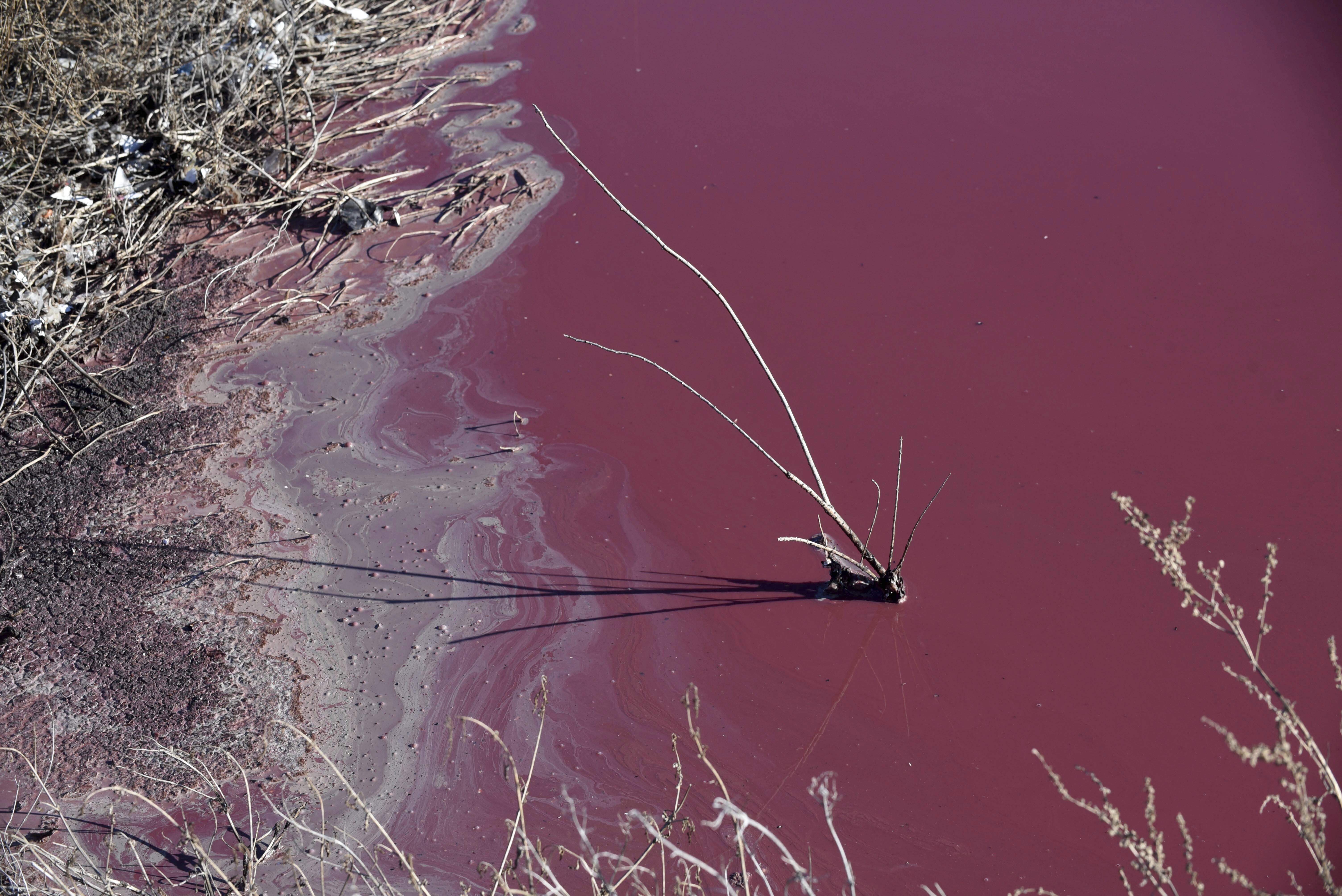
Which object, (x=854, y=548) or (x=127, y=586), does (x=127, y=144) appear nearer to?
(x=127, y=586)

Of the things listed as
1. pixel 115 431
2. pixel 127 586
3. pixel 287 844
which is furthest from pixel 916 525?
pixel 115 431

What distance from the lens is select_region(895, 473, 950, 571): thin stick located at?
2.59m

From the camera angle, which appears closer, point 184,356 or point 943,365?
point 943,365

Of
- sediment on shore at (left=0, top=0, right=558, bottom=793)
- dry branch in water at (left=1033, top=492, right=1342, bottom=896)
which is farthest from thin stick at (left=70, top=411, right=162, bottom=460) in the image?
dry branch in water at (left=1033, top=492, right=1342, bottom=896)

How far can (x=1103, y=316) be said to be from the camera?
133 inches

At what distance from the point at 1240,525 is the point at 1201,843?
3.17ft

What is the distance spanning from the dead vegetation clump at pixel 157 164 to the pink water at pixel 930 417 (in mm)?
727

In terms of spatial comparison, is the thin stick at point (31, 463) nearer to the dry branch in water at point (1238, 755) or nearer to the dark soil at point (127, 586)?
the dark soil at point (127, 586)

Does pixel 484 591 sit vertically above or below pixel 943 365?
below

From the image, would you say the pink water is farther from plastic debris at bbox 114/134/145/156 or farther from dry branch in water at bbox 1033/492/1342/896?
plastic debris at bbox 114/134/145/156

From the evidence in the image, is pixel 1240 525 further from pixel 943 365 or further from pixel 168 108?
pixel 168 108

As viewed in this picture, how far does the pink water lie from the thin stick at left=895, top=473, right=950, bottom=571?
0.04 m

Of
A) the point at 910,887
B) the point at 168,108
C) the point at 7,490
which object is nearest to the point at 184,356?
the point at 7,490

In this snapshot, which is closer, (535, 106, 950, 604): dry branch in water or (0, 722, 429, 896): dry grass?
(0, 722, 429, 896): dry grass
